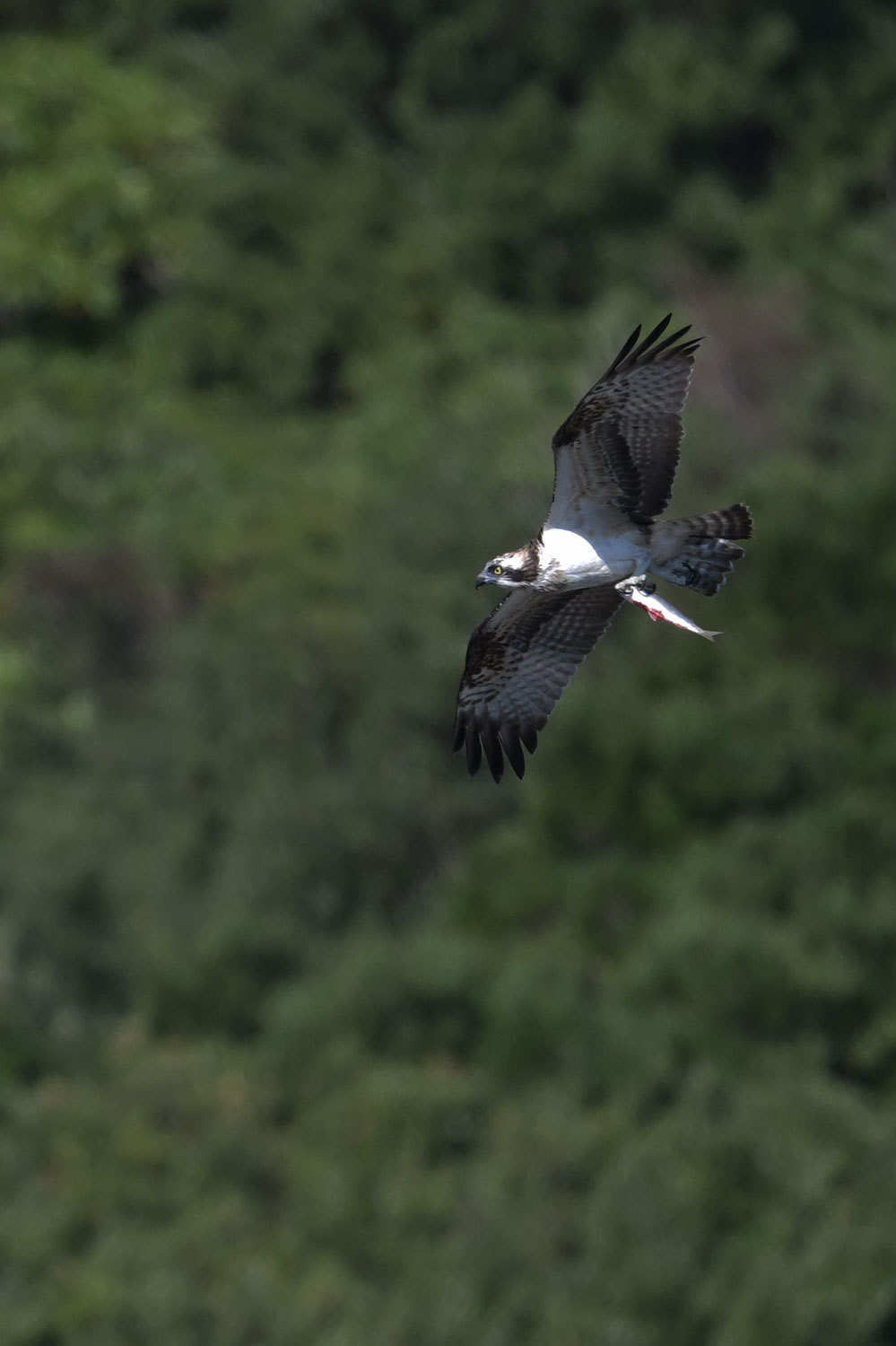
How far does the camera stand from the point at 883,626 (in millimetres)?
40281

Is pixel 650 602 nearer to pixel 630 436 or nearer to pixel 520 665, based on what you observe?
pixel 630 436

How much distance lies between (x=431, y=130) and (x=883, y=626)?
1568 cm

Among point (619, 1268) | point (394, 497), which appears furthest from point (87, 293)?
point (619, 1268)

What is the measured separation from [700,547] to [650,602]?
345 millimetres

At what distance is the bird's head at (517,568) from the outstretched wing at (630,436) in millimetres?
206

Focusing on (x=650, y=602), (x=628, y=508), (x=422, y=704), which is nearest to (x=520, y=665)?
(x=650, y=602)

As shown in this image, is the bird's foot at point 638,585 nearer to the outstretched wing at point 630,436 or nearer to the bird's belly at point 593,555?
the bird's belly at point 593,555

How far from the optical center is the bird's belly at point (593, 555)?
14.8 metres

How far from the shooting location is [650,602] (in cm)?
1492

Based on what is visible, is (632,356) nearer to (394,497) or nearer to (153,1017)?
(153,1017)

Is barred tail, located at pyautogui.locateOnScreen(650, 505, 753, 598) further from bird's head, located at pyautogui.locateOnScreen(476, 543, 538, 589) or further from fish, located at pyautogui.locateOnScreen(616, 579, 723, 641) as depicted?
bird's head, located at pyautogui.locateOnScreen(476, 543, 538, 589)

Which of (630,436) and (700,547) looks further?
(700,547)

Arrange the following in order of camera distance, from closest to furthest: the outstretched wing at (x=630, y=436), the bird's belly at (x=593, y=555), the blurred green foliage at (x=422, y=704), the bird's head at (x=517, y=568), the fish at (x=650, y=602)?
the fish at (x=650, y=602), the outstretched wing at (x=630, y=436), the bird's belly at (x=593, y=555), the bird's head at (x=517, y=568), the blurred green foliage at (x=422, y=704)

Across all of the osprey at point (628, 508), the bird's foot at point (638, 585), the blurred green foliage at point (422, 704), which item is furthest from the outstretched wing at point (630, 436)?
the blurred green foliage at point (422, 704)
